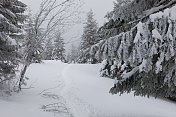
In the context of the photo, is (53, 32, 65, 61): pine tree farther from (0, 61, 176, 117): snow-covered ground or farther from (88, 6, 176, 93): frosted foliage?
(88, 6, 176, 93): frosted foliage

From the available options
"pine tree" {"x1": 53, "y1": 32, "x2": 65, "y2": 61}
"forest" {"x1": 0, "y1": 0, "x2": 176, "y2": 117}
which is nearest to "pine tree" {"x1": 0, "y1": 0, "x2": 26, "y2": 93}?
"forest" {"x1": 0, "y1": 0, "x2": 176, "y2": 117}

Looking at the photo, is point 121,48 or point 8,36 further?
point 8,36

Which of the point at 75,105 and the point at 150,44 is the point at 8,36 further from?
the point at 150,44

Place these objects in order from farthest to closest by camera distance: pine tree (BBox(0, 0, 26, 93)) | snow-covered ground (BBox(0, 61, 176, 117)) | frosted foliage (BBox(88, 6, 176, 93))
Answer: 1. pine tree (BBox(0, 0, 26, 93))
2. snow-covered ground (BBox(0, 61, 176, 117))
3. frosted foliage (BBox(88, 6, 176, 93))

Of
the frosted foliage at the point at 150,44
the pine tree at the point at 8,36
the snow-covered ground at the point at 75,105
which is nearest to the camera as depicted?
the frosted foliage at the point at 150,44

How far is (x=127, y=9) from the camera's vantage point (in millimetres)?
6621

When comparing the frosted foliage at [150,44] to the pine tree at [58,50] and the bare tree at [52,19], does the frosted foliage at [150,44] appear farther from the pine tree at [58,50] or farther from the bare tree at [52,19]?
the pine tree at [58,50]

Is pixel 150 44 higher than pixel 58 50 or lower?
lower

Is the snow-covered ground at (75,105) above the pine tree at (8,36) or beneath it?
beneath

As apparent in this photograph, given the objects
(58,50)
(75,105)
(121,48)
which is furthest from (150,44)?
(58,50)

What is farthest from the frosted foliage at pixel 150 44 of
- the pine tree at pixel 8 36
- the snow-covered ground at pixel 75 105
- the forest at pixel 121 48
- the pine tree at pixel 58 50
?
the pine tree at pixel 58 50

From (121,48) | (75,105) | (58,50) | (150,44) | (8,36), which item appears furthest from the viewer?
(58,50)

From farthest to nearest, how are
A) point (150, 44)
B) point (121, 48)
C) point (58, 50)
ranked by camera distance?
point (58, 50)
point (121, 48)
point (150, 44)

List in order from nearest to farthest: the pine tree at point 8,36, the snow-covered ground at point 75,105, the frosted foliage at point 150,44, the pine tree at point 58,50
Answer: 1. the frosted foliage at point 150,44
2. the snow-covered ground at point 75,105
3. the pine tree at point 8,36
4. the pine tree at point 58,50
